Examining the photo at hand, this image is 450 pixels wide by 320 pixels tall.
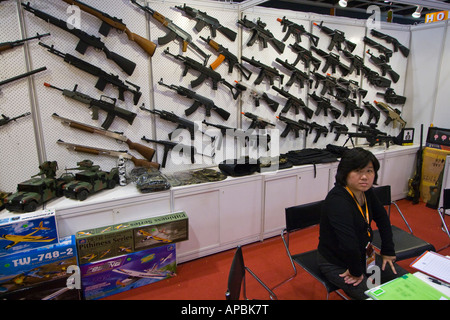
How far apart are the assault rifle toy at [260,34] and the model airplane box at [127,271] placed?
8.71 feet

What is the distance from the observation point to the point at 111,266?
95.2 inches

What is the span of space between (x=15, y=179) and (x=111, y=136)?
0.94m

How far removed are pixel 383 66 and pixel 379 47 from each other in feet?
1.06

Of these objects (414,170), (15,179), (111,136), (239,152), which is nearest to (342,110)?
(414,170)

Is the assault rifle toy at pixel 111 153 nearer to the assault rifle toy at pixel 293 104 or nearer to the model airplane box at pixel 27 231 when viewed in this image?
the model airplane box at pixel 27 231

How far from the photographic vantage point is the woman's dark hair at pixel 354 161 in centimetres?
175

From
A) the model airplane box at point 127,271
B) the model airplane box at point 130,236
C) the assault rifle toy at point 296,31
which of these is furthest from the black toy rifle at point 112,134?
the assault rifle toy at point 296,31

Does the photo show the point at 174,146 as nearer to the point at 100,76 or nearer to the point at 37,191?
the point at 100,76

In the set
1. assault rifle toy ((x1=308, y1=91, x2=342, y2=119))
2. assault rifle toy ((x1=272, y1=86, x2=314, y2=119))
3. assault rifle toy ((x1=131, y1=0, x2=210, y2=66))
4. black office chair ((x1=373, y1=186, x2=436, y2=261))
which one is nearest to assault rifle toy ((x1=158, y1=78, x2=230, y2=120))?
assault rifle toy ((x1=131, y1=0, x2=210, y2=66))

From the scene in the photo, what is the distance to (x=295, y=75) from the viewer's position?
12.6 feet

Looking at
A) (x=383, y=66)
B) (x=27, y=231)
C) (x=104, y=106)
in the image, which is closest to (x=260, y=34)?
(x=104, y=106)

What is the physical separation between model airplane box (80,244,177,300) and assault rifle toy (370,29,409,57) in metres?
4.64

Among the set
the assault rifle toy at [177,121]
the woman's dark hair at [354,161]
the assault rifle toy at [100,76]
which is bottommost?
the woman's dark hair at [354,161]

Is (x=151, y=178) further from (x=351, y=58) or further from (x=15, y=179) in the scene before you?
(x=351, y=58)
